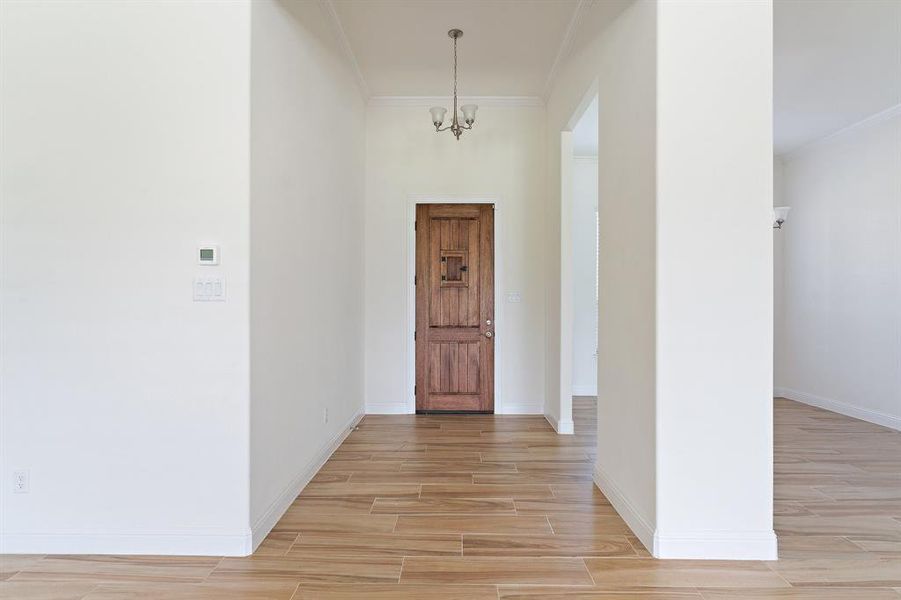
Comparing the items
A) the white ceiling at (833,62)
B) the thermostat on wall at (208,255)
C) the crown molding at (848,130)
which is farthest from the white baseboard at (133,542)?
the crown molding at (848,130)

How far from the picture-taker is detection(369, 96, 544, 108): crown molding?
5.18 m

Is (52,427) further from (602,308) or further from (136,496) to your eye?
(602,308)

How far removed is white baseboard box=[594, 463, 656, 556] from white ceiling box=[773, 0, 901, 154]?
3192mm

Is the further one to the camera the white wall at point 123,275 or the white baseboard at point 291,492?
the white baseboard at point 291,492

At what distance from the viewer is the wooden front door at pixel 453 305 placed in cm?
533

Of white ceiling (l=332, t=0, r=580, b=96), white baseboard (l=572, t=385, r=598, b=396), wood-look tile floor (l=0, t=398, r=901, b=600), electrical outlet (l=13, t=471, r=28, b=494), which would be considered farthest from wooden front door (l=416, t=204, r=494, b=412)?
electrical outlet (l=13, t=471, r=28, b=494)

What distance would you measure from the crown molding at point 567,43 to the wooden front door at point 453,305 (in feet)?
4.17

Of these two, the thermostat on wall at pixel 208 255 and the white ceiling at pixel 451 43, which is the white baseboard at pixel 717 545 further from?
the white ceiling at pixel 451 43

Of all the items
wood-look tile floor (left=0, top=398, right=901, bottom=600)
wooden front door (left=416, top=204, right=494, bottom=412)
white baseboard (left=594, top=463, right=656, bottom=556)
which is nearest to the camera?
wood-look tile floor (left=0, top=398, right=901, bottom=600)

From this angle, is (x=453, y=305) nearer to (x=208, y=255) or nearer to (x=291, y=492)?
(x=291, y=492)

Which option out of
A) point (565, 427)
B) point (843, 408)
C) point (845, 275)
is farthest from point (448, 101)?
point (843, 408)

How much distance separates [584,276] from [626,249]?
374cm

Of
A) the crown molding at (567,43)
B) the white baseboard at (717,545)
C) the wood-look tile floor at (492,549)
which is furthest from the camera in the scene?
the crown molding at (567,43)

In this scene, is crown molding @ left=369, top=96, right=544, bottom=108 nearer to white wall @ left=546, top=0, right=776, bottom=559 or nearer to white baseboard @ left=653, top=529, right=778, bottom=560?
white wall @ left=546, top=0, right=776, bottom=559
